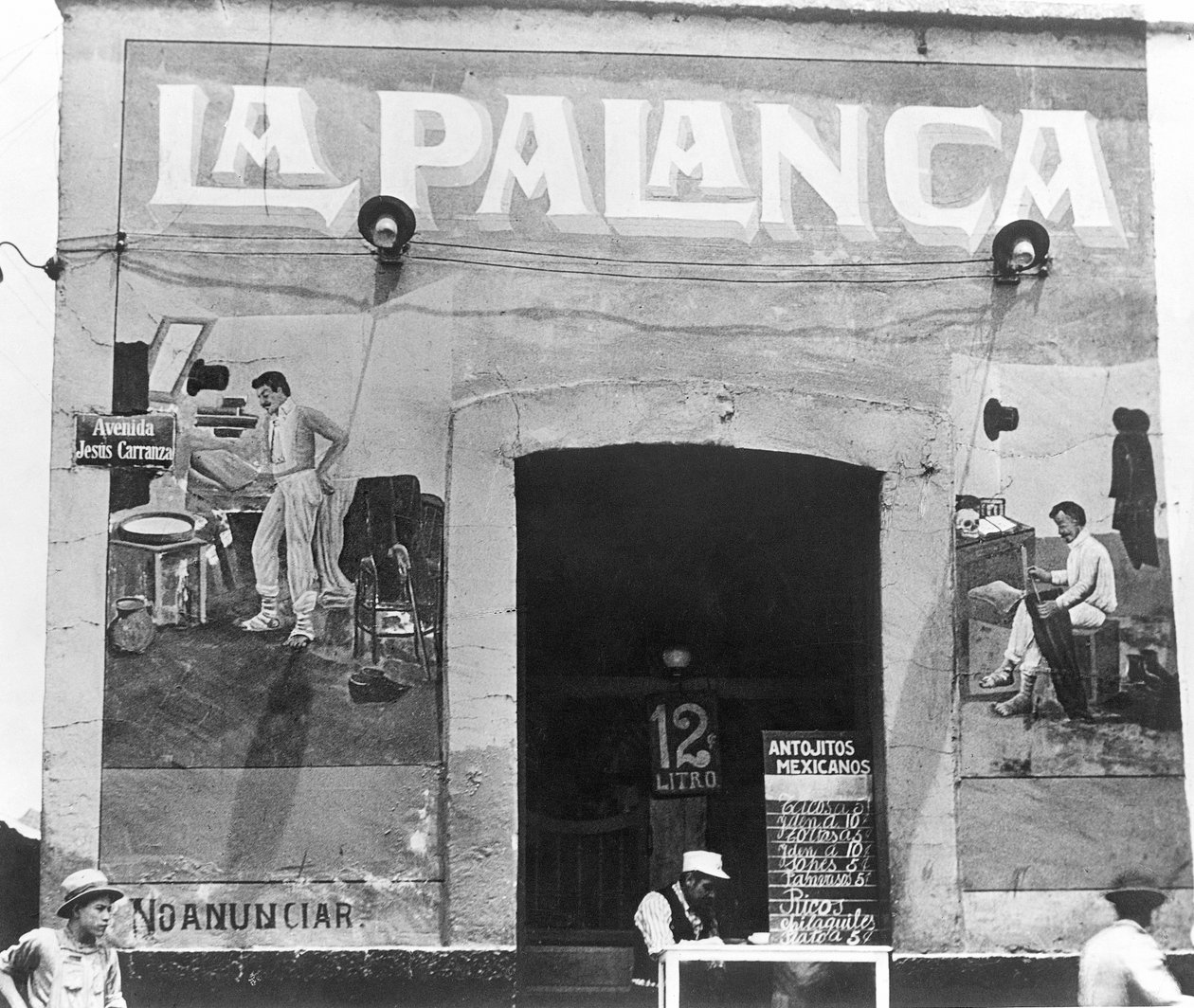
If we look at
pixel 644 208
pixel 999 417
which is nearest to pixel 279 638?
pixel 644 208

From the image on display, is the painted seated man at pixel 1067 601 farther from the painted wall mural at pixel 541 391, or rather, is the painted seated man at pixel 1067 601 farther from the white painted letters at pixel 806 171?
the white painted letters at pixel 806 171

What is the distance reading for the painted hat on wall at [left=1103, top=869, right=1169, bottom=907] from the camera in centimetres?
735

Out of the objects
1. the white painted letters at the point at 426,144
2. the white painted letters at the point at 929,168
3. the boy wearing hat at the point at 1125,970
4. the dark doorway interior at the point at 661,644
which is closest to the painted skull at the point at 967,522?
the dark doorway interior at the point at 661,644

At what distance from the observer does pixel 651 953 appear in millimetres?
7336

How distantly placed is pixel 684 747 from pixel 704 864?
2.61 ft

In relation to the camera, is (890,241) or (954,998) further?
(890,241)

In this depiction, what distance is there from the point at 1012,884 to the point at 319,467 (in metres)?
3.86

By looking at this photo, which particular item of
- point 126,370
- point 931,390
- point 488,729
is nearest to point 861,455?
point 931,390

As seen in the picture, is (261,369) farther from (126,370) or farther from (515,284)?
(515,284)

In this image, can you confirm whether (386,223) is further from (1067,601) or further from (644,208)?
(1067,601)

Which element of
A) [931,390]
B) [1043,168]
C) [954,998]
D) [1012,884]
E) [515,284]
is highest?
[1043,168]

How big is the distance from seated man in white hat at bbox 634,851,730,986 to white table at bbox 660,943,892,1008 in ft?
1.85

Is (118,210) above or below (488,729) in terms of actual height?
above

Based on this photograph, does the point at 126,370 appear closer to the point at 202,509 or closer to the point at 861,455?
the point at 202,509
